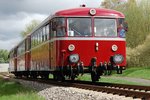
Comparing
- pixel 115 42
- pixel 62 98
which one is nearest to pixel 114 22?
pixel 115 42

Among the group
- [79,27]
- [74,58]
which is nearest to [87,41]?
[79,27]

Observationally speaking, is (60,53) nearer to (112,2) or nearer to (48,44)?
(48,44)

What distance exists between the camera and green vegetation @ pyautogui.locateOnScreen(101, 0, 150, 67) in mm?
52250

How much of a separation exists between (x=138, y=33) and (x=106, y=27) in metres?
37.2

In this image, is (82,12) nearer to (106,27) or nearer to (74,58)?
(106,27)

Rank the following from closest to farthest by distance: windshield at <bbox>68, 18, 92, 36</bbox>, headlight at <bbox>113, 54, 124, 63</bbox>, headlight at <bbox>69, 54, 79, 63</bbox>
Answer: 1. headlight at <bbox>69, 54, 79, 63</bbox>
2. headlight at <bbox>113, 54, 124, 63</bbox>
3. windshield at <bbox>68, 18, 92, 36</bbox>

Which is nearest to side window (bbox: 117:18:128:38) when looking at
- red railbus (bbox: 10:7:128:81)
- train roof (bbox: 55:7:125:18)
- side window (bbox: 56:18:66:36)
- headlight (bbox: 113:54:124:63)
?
red railbus (bbox: 10:7:128:81)

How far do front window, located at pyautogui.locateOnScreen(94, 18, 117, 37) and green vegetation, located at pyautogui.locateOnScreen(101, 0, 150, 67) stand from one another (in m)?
32.8

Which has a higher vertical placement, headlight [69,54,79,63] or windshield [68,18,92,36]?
windshield [68,18,92,36]

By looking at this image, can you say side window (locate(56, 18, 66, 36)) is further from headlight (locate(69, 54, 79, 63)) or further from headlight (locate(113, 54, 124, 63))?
headlight (locate(113, 54, 124, 63))

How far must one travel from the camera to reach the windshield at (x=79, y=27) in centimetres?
1892

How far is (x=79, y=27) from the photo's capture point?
19.0m

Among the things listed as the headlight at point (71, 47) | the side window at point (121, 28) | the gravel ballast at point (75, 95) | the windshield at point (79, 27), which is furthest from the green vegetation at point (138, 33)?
the gravel ballast at point (75, 95)

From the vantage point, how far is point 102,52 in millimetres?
19031
